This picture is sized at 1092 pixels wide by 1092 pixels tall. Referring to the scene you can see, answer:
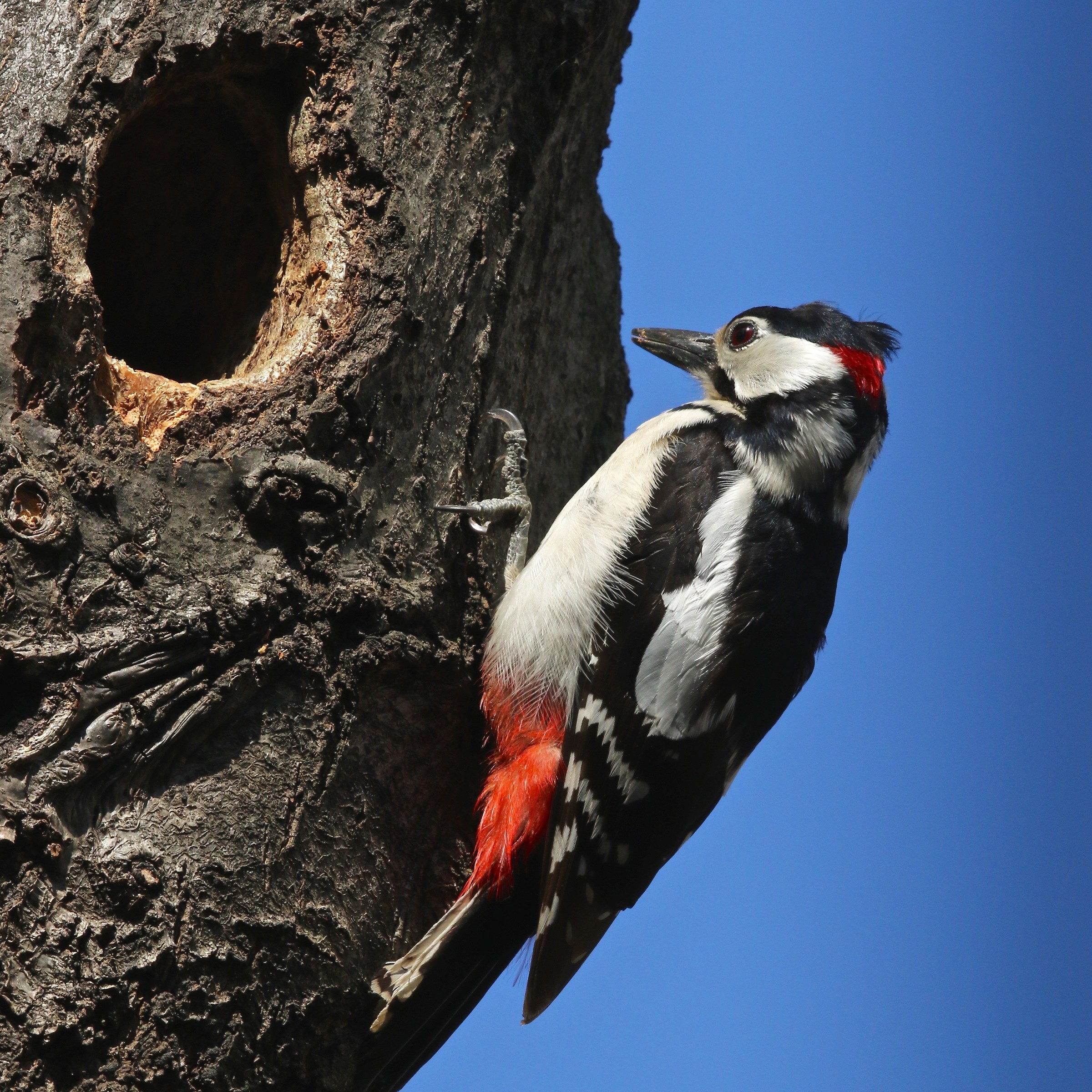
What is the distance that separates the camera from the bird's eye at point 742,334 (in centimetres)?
321

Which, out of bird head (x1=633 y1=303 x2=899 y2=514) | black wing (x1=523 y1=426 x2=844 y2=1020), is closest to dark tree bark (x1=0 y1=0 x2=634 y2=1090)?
black wing (x1=523 y1=426 x2=844 y2=1020)

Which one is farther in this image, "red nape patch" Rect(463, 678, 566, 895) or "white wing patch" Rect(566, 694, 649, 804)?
"white wing patch" Rect(566, 694, 649, 804)

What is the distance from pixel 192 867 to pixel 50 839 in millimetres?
233

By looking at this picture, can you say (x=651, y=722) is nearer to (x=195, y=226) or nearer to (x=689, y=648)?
(x=689, y=648)

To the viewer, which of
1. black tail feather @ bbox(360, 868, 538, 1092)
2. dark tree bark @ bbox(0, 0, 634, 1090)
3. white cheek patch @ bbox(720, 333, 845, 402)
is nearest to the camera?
dark tree bark @ bbox(0, 0, 634, 1090)

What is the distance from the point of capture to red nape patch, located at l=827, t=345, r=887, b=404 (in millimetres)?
3062

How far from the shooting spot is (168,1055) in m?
1.82

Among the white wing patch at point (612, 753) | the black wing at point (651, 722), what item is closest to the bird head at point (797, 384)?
the black wing at point (651, 722)

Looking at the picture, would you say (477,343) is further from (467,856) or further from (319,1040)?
(319,1040)

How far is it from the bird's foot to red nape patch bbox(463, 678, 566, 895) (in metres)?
0.34

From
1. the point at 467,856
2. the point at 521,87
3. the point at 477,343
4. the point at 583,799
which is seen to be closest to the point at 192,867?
the point at 467,856

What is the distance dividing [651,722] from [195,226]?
1.64 metres

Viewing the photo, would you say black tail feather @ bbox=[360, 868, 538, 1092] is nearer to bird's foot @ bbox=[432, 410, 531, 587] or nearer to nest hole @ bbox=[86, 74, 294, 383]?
bird's foot @ bbox=[432, 410, 531, 587]

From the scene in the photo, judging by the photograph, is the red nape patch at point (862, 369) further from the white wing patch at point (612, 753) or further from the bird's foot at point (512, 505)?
the white wing patch at point (612, 753)
